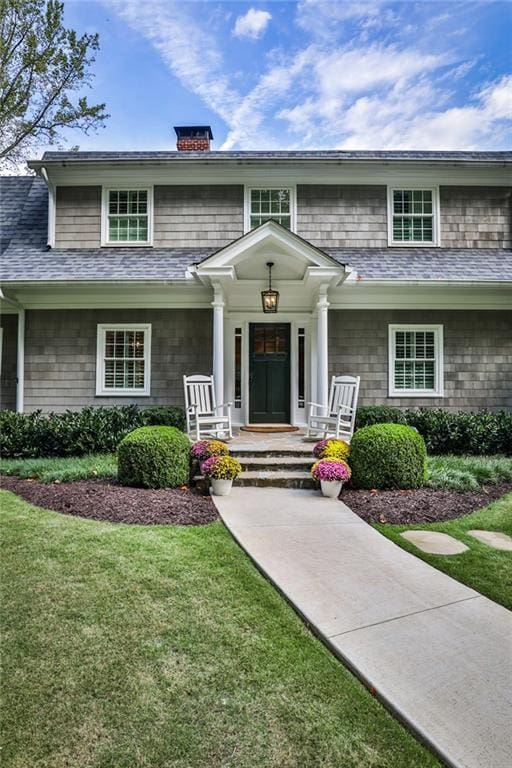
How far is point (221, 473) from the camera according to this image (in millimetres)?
5254

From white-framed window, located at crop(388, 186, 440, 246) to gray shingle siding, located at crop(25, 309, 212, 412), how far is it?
4.61 metres

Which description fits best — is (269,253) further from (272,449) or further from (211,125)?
(211,125)

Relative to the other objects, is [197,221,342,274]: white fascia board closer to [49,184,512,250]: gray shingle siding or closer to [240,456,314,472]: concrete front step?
[49,184,512,250]: gray shingle siding

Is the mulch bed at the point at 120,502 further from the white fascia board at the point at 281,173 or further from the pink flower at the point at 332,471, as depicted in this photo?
the white fascia board at the point at 281,173

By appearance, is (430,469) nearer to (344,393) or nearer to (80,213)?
(344,393)

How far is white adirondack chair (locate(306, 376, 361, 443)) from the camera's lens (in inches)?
282

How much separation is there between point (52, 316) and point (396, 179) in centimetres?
789

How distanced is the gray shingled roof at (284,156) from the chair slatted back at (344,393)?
486 cm

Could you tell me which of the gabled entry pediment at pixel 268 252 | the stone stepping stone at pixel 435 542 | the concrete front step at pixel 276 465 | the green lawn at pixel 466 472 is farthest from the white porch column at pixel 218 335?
the stone stepping stone at pixel 435 542

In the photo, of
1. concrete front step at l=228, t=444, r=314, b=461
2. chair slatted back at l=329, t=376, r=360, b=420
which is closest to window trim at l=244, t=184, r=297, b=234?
chair slatted back at l=329, t=376, r=360, b=420

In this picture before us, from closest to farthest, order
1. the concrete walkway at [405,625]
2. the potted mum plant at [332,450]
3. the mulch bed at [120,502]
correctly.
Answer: the concrete walkway at [405,625]
the mulch bed at [120,502]
the potted mum plant at [332,450]

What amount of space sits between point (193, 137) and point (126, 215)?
3.08 m

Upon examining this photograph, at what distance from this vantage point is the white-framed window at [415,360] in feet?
29.5

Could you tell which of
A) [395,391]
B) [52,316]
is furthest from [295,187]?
[52,316]
